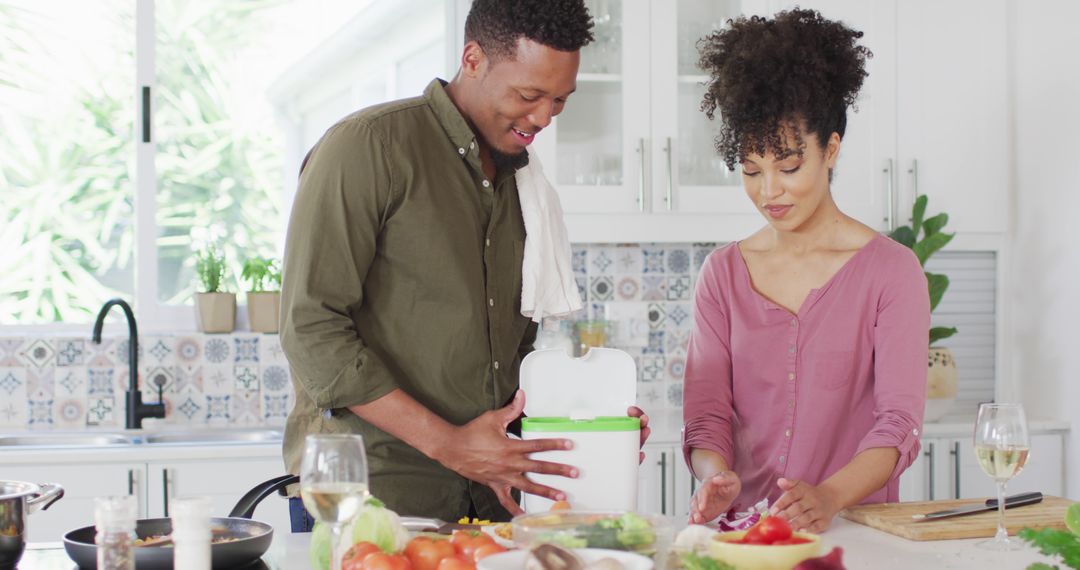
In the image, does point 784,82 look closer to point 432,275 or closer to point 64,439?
point 432,275

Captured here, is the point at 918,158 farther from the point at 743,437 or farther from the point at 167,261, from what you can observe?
the point at 167,261

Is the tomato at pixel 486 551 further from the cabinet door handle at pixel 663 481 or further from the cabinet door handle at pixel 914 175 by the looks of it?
the cabinet door handle at pixel 914 175

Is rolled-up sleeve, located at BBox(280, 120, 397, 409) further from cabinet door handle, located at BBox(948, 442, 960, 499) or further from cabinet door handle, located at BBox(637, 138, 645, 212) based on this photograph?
cabinet door handle, located at BBox(948, 442, 960, 499)

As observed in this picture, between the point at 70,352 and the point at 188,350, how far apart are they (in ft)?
1.12

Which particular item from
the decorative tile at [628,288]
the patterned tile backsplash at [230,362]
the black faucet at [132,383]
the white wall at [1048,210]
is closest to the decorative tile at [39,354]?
the patterned tile backsplash at [230,362]

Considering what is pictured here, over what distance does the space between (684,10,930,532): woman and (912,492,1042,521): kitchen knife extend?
0.13 metres

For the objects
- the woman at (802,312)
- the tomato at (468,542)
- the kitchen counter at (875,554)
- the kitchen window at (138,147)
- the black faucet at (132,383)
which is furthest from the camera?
the kitchen window at (138,147)

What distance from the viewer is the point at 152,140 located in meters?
3.67

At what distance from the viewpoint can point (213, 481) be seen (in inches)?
121

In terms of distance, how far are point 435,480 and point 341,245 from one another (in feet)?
1.45

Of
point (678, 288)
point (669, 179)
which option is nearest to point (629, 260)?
point (678, 288)

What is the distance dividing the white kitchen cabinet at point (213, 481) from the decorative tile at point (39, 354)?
2.21 ft

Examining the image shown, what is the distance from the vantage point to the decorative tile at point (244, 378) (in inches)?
141

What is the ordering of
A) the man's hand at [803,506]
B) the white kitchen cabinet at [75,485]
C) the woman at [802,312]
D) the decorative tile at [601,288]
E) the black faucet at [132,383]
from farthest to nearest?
the decorative tile at [601,288] → the black faucet at [132,383] → the white kitchen cabinet at [75,485] → the woman at [802,312] → the man's hand at [803,506]
